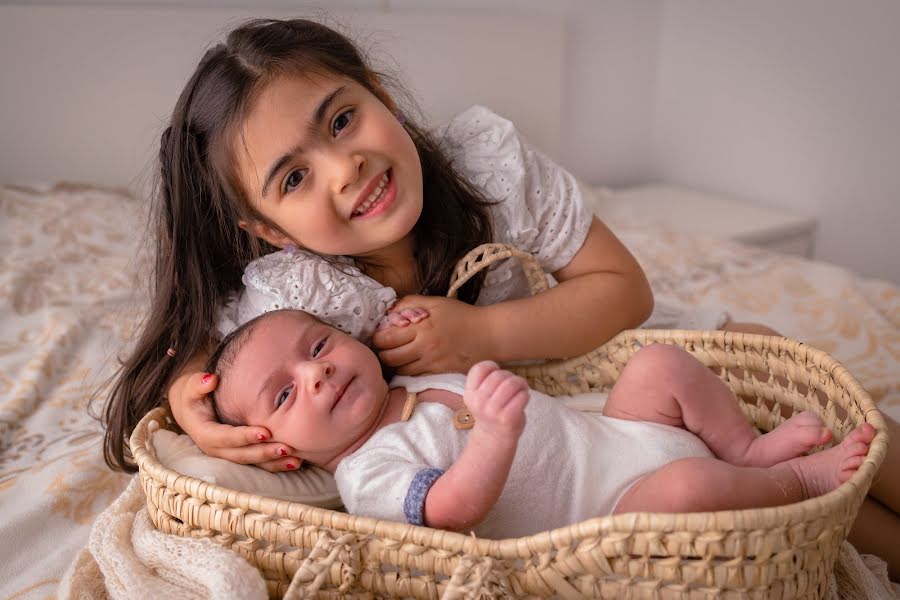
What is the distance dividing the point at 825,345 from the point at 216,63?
1.07 meters

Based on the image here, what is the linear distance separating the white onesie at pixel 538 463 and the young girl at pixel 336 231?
4.6 inches

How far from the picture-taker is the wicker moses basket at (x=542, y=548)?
0.62 metres

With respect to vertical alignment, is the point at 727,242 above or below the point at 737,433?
below

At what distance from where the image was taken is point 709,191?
8.56 ft

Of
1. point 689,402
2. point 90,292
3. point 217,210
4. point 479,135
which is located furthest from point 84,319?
point 689,402

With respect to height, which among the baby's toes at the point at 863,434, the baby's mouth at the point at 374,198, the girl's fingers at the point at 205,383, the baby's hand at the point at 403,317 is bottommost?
the girl's fingers at the point at 205,383

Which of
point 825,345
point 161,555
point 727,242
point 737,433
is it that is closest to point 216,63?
point 161,555

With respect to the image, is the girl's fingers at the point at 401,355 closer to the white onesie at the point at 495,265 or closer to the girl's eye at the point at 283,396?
the white onesie at the point at 495,265

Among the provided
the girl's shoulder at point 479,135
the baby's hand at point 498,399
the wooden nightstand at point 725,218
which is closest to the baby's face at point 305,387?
the baby's hand at point 498,399

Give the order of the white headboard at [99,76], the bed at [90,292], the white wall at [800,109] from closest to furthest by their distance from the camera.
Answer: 1. the bed at [90,292]
2. the white headboard at [99,76]
3. the white wall at [800,109]

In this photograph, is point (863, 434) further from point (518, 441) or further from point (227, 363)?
point (227, 363)

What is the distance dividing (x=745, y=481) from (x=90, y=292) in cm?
128

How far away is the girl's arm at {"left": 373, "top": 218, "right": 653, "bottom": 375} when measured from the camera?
1000 mm

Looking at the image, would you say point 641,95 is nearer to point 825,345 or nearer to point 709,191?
point 709,191
